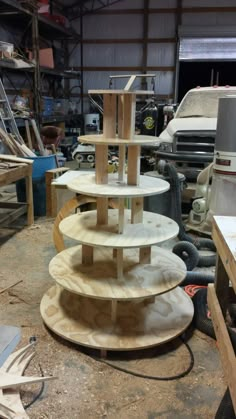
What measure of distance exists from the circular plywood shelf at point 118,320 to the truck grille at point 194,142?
225 cm

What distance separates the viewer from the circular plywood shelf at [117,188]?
6.38ft

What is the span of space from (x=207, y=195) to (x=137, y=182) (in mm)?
1711

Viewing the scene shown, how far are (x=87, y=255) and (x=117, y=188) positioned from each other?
544mm

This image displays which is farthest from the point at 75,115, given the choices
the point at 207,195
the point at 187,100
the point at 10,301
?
the point at 10,301

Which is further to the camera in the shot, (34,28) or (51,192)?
(34,28)

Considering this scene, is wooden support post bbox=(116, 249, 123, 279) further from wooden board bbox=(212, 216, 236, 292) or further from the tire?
the tire

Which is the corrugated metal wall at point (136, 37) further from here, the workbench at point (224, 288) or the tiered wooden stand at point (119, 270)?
the workbench at point (224, 288)

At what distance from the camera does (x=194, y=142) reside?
4312mm

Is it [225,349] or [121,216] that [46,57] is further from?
[225,349]

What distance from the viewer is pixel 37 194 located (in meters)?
4.29

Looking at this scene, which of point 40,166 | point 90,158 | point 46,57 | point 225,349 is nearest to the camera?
point 225,349

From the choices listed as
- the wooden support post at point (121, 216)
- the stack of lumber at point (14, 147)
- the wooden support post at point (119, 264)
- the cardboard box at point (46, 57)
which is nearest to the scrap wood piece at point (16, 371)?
the wooden support post at point (119, 264)

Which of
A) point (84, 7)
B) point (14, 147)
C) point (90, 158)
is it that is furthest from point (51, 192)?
point (84, 7)

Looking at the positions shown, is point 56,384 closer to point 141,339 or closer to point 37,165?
point 141,339
